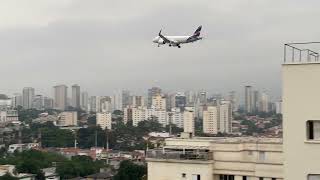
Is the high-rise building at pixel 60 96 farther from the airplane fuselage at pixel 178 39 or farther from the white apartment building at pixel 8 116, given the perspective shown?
the airplane fuselage at pixel 178 39


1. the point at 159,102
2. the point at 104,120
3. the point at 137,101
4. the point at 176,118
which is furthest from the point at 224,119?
the point at 137,101

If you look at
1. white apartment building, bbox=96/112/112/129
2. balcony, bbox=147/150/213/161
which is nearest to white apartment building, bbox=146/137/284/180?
balcony, bbox=147/150/213/161

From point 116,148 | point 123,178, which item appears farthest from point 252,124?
point 123,178

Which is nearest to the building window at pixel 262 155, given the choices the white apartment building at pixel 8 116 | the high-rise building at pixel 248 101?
the white apartment building at pixel 8 116

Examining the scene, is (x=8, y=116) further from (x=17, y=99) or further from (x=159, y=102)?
(x=17, y=99)

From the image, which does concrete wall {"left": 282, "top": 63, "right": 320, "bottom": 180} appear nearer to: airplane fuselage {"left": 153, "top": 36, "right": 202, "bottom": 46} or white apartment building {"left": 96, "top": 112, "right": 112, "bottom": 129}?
airplane fuselage {"left": 153, "top": 36, "right": 202, "bottom": 46}

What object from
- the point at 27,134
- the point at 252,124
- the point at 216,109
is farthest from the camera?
the point at 252,124

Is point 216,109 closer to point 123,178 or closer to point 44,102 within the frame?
point 123,178
